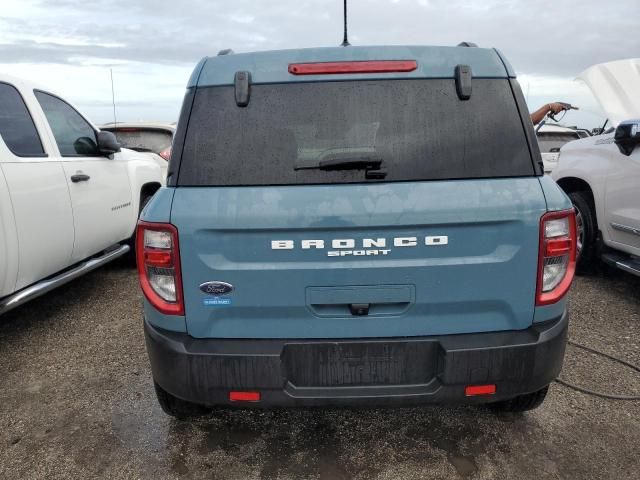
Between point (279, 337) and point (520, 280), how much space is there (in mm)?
1001

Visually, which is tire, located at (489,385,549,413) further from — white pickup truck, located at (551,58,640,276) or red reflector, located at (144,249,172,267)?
white pickup truck, located at (551,58,640,276)

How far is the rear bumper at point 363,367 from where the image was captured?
206 centimetres

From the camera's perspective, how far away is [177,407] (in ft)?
8.53

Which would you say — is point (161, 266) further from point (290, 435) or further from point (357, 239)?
point (290, 435)

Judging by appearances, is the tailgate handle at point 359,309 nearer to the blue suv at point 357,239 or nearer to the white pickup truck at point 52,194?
the blue suv at point 357,239

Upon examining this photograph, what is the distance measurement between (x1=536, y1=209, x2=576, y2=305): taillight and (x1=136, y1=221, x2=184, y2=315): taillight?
4.79 ft

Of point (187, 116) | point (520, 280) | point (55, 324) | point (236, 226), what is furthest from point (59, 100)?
point (520, 280)

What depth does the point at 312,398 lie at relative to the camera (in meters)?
2.09

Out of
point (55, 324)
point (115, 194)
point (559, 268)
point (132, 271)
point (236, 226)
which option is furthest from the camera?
point (132, 271)

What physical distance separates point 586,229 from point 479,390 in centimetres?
364

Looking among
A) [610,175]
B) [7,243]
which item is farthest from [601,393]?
[7,243]

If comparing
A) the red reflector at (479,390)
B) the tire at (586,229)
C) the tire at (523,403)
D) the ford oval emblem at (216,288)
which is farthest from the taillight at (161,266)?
the tire at (586,229)

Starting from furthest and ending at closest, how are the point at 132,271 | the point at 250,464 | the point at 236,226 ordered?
the point at 132,271 < the point at 250,464 < the point at 236,226

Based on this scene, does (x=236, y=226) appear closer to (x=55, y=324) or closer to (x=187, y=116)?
(x=187, y=116)
